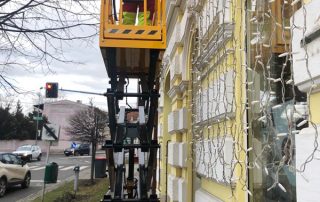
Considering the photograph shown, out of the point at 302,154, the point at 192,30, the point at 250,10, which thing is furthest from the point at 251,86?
the point at 192,30

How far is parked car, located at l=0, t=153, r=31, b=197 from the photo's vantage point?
655 inches

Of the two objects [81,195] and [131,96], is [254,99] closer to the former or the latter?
[131,96]

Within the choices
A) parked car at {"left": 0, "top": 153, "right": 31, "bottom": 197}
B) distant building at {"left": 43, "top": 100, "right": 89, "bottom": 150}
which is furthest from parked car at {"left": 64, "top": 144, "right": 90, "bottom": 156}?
parked car at {"left": 0, "top": 153, "right": 31, "bottom": 197}

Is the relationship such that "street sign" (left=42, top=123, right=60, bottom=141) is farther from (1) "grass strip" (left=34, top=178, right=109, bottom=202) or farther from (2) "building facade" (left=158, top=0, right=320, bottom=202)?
(2) "building facade" (left=158, top=0, right=320, bottom=202)

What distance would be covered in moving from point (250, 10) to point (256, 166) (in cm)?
144

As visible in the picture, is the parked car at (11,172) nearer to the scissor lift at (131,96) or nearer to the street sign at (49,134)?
the street sign at (49,134)

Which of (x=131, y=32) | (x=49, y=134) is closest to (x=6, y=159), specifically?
(x=49, y=134)

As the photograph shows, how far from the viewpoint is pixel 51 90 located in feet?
61.0

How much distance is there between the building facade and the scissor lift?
689 mm

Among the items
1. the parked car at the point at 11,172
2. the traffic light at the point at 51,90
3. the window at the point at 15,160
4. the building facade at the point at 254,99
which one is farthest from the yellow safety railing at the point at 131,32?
the window at the point at 15,160

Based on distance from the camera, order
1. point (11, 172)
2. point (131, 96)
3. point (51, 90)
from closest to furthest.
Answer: point (131, 96)
point (11, 172)
point (51, 90)

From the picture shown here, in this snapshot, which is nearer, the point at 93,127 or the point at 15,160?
the point at 15,160

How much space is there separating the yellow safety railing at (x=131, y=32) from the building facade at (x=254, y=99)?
25.0 inches

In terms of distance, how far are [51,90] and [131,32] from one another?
13.8 meters
